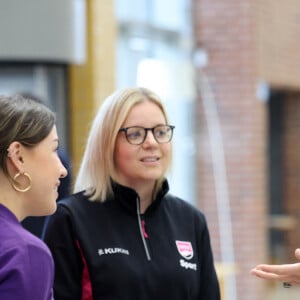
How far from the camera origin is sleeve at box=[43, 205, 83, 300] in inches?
116

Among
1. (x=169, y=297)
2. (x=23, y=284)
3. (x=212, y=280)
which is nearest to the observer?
(x=23, y=284)

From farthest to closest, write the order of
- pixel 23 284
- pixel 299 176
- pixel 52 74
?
pixel 299 176
pixel 52 74
pixel 23 284

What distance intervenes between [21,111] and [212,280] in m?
1.23

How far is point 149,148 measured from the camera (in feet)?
10.3

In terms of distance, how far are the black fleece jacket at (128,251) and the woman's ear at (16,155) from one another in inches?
28.0

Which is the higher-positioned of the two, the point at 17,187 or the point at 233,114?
the point at 17,187

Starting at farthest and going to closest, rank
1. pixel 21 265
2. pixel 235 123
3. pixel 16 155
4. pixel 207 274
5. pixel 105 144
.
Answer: pixel 235 123 < pixel 207 274 < pixel 105 144 < pixel 16 155 < pixel 21 265

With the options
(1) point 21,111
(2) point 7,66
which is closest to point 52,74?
(2) point 7,66

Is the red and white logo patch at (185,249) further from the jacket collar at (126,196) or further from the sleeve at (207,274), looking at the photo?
the jacket collar at (126,196)

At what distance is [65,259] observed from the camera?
2971 mm

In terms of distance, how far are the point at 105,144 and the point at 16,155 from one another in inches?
32.9

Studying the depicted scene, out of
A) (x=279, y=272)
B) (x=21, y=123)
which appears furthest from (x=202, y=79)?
(x=21, y=123)

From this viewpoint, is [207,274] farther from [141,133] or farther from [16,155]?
[16,155]

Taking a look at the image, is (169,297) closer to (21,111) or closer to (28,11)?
(21,111)
